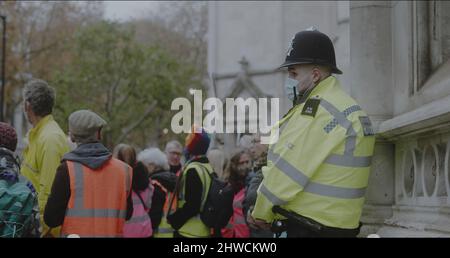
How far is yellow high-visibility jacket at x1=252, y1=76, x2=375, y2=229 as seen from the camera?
13.8 feet

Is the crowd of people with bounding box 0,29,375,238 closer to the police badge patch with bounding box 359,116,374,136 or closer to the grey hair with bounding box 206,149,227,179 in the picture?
the police badge patch with bounding box 359,116,374,136

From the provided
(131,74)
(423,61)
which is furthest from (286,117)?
(131,74)

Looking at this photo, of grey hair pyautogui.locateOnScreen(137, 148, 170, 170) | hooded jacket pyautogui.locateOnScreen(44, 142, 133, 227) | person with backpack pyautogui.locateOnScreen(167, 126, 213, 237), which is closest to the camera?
hooded jacket pyautogui.locateOnScreen(44, 142, 133, 227)

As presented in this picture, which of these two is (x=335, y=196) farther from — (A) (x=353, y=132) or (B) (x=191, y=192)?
(B) (x=191, y=192)

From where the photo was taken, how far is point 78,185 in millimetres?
5543

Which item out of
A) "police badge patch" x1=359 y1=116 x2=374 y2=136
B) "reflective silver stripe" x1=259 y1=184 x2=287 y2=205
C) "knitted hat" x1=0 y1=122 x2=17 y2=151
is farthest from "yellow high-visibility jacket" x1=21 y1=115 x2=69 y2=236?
"police badge patch" x1=359 y1=116 x2=374 y2=136

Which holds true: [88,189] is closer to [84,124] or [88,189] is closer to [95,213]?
[95,213]

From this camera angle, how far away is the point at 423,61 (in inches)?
251

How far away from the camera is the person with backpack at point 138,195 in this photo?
828 centimetres

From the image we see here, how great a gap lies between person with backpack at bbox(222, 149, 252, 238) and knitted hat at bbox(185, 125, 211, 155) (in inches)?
32.3

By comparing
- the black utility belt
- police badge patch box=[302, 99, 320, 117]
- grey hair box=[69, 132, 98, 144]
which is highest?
police badge patch box=[302, 99, 320, 117]

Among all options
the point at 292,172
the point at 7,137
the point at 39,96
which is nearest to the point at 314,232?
the point at 292,172

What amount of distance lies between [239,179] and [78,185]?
368 cm

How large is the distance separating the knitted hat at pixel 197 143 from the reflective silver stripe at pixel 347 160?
3.87 metres
